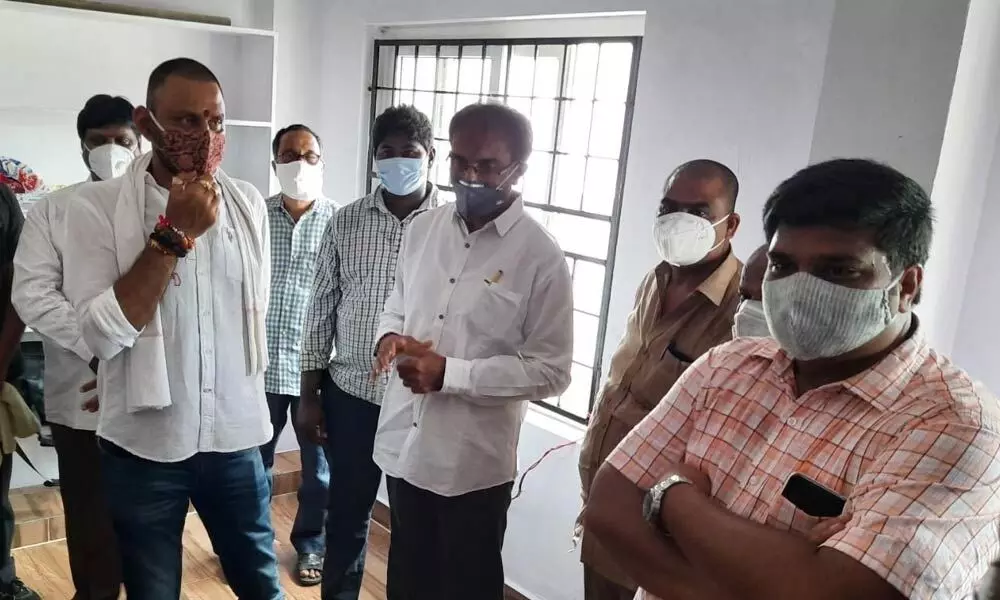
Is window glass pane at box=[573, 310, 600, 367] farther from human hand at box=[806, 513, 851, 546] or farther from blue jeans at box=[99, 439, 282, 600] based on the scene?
human hand at box=[806, 513, 851, 546]

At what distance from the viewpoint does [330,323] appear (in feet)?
7.30

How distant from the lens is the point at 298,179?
260 cm

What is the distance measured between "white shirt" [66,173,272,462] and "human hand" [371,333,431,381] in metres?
0.30

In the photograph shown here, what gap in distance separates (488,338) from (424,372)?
0.61 ft

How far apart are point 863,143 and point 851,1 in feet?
1.16

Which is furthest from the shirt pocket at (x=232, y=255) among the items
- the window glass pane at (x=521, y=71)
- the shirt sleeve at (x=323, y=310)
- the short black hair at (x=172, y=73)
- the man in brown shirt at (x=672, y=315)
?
the window glass pane at (x=521, y=71)

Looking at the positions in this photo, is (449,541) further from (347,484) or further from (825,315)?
(825,315)

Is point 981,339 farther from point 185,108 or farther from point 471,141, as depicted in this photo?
point 185,108

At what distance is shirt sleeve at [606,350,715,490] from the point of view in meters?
1.07

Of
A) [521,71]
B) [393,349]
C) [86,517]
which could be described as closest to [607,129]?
[521,71]

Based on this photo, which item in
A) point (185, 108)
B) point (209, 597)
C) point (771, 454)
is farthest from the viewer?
point (209, 597)

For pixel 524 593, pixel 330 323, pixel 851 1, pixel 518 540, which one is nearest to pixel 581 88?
pixel 851 1

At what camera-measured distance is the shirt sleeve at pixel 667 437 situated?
107cm

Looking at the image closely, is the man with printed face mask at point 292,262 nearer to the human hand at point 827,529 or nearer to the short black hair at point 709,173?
the short black hair at point 709,173
